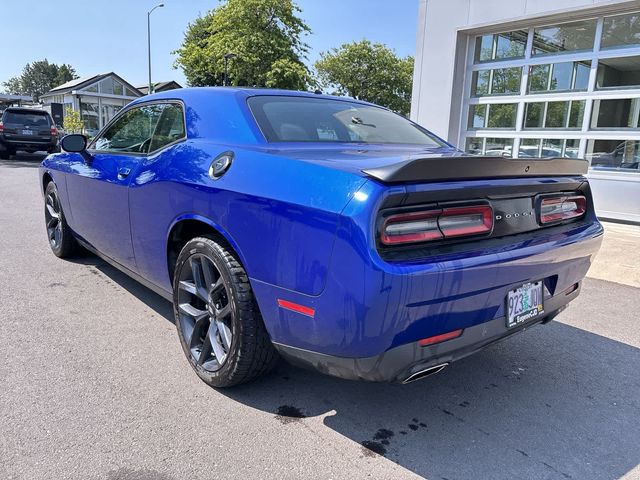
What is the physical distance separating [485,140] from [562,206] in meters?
7.86

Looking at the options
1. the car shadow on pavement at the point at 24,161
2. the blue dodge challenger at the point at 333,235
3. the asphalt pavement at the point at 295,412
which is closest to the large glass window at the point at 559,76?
the asphalt pavement at the point at 295,412

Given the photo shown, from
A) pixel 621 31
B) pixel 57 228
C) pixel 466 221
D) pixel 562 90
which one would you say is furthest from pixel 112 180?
pixel 621 31

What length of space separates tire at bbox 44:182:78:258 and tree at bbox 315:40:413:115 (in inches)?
1918

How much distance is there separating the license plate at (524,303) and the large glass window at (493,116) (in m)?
8.07

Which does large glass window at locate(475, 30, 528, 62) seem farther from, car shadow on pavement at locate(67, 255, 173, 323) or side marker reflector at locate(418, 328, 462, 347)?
side marker reflector at locate(418, 328, 462, 347)

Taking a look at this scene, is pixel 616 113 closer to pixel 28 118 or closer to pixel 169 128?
pixel 169 128

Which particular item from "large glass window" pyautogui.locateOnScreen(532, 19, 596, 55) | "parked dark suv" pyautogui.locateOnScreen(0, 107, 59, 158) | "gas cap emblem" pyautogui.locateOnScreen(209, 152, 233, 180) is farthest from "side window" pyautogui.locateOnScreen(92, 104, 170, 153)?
"parked dark suv" pyautogui.locateOnScreen(0, 107, 59, 158)

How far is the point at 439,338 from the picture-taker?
6.51 feet

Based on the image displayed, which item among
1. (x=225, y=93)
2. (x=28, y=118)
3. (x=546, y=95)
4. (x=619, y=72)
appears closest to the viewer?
(x=225, y=93)

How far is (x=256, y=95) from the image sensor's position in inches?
116

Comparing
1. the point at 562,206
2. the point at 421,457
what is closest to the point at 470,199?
the point at 562,206

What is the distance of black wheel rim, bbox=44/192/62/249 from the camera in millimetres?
4820

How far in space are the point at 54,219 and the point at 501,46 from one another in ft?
28.0

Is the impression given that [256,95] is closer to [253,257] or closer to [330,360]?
[253,257]
